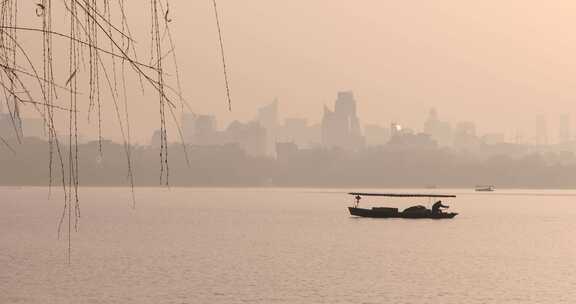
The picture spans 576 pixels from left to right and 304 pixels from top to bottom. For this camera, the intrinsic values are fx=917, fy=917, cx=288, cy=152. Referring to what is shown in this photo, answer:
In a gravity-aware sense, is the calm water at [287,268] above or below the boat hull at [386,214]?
below

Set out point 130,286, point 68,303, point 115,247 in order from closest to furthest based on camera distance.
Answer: point 68,303 < point 130,286 < point 115,247

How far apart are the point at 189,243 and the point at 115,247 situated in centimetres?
1404

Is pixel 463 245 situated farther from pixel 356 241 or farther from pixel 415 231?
pixel 415 231

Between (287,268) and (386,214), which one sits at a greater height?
(386,214)

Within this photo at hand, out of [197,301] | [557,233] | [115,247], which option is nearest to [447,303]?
[197,301]

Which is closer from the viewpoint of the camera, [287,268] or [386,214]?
[287,268]

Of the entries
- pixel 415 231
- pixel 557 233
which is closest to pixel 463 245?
pixel 415 231

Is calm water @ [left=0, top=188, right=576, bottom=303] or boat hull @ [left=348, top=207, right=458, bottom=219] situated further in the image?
boat hull @ [left=348, top=207, right=458, bottom=219]

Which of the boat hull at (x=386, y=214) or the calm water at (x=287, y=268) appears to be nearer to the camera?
the calm water at (x=287, y=268)

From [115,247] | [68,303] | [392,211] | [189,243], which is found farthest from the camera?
[392,211]

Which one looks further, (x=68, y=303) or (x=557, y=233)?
(x=557, y=233)

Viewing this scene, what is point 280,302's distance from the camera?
6762 centimetres

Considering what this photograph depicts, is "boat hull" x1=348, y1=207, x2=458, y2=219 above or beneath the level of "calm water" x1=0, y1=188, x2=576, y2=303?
above

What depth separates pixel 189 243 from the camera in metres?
140
